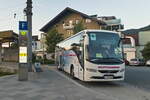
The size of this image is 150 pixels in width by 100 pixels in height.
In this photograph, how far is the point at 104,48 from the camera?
14.6 m

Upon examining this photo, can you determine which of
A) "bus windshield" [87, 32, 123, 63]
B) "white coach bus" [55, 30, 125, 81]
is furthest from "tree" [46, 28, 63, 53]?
"bus windshield" [87, 32, 123, 63]

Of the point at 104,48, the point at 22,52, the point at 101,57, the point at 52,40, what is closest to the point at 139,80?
the point at 104,48

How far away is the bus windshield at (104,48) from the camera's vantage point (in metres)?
14.3

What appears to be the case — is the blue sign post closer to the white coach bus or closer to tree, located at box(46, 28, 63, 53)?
the white coach bus

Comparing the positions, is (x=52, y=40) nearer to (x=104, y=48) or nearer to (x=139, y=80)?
(x=139, y=80)

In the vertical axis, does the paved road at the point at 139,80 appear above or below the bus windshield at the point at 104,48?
below

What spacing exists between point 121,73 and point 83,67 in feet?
6.53

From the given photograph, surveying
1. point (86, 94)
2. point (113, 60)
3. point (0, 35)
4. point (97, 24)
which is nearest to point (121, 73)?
point (113, 60)

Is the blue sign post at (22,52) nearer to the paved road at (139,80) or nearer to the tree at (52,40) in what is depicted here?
the paved road at (139,80)

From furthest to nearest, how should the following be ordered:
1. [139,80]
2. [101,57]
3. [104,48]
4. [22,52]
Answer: [139,80] → [22,52] → [104,48] → [101,57]

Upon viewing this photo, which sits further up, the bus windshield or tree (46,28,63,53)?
tree (46,28,63,53)

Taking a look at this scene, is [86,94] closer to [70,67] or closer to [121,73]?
[121,73]

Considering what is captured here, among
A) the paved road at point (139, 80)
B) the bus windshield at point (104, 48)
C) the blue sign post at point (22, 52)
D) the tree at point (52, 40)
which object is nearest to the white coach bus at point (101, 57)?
the bus windshield at point (104, 48)

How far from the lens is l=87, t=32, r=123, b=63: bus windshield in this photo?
14.3m
